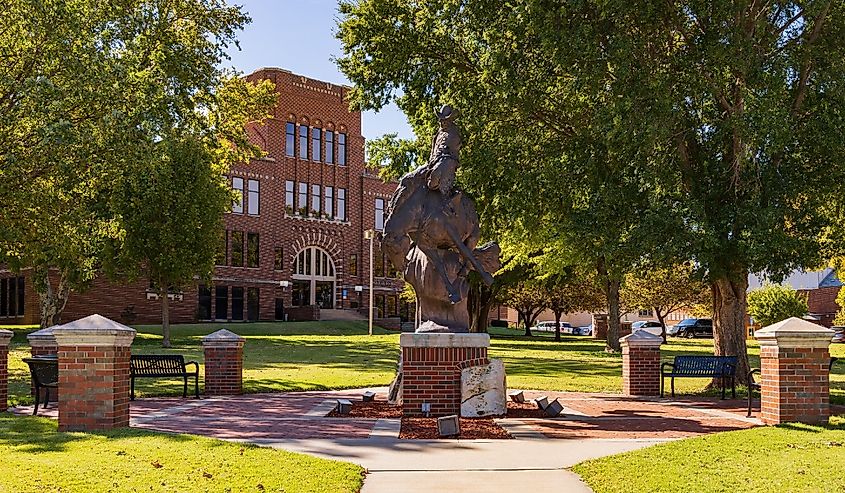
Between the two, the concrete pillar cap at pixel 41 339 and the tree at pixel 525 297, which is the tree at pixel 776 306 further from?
the concrete pillar cap at pixel 41 339

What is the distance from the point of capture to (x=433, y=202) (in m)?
12.4

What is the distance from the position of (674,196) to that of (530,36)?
405 cm

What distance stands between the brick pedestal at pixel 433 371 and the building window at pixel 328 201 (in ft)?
153

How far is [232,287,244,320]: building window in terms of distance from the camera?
52.5 m

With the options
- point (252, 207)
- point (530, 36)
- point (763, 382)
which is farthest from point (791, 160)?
point (252, 207)

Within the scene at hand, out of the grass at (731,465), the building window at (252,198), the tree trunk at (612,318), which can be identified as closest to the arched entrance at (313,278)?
the building window at (252,198)

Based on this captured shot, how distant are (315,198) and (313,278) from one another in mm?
5202

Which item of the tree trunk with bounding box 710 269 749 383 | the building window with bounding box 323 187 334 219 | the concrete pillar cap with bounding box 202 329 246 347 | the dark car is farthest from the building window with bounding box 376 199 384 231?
the concrete pillar cap with bounding box 202 329 246 347

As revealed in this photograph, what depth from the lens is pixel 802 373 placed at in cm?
1052

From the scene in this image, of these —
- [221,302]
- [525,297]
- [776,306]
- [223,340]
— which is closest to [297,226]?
[221,302]

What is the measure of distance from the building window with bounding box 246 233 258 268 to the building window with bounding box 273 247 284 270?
132 cm

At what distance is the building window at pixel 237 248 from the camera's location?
173 feet

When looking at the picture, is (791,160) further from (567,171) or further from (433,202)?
(433,202)

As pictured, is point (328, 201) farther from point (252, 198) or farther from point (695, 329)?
point (695, 329)
